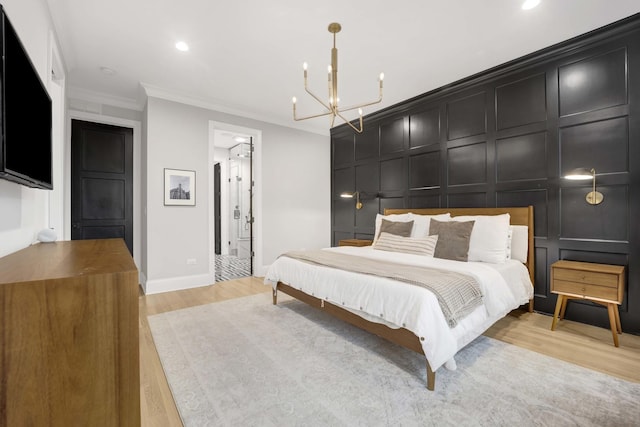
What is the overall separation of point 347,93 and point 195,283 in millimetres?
3593

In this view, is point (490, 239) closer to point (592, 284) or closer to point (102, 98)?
point (592, 284)

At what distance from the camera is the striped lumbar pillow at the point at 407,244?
334cm

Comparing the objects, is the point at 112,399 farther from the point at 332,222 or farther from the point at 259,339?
the point at 332,222

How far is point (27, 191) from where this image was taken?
1.87 meters

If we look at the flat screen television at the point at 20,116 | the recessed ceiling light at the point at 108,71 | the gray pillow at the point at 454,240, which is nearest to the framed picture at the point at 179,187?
the recessed ceiling light at the point at 108,71

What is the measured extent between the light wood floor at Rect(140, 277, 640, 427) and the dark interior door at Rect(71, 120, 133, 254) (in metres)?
1.60

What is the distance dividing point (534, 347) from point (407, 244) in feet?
4.96

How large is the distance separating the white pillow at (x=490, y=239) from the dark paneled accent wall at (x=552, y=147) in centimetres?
44

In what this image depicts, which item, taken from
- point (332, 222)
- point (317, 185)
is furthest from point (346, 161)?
point (332, 222)

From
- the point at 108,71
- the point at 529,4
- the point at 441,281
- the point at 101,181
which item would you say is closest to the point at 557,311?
the point at 441,281

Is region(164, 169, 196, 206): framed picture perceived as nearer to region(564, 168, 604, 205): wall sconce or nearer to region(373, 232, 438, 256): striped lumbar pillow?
region(373, 232, 438, 256): striped lumbar pillow

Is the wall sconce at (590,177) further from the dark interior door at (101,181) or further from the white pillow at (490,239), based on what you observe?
the dark interior door at (101,181)

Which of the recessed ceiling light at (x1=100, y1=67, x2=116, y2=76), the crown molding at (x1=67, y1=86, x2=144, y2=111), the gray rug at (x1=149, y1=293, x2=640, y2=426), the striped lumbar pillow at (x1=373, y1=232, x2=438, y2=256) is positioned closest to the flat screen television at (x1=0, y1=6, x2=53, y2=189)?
the gray rug at (x1=149, y1=293, x2=640, y2=426)

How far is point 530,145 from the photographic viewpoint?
3.26m
